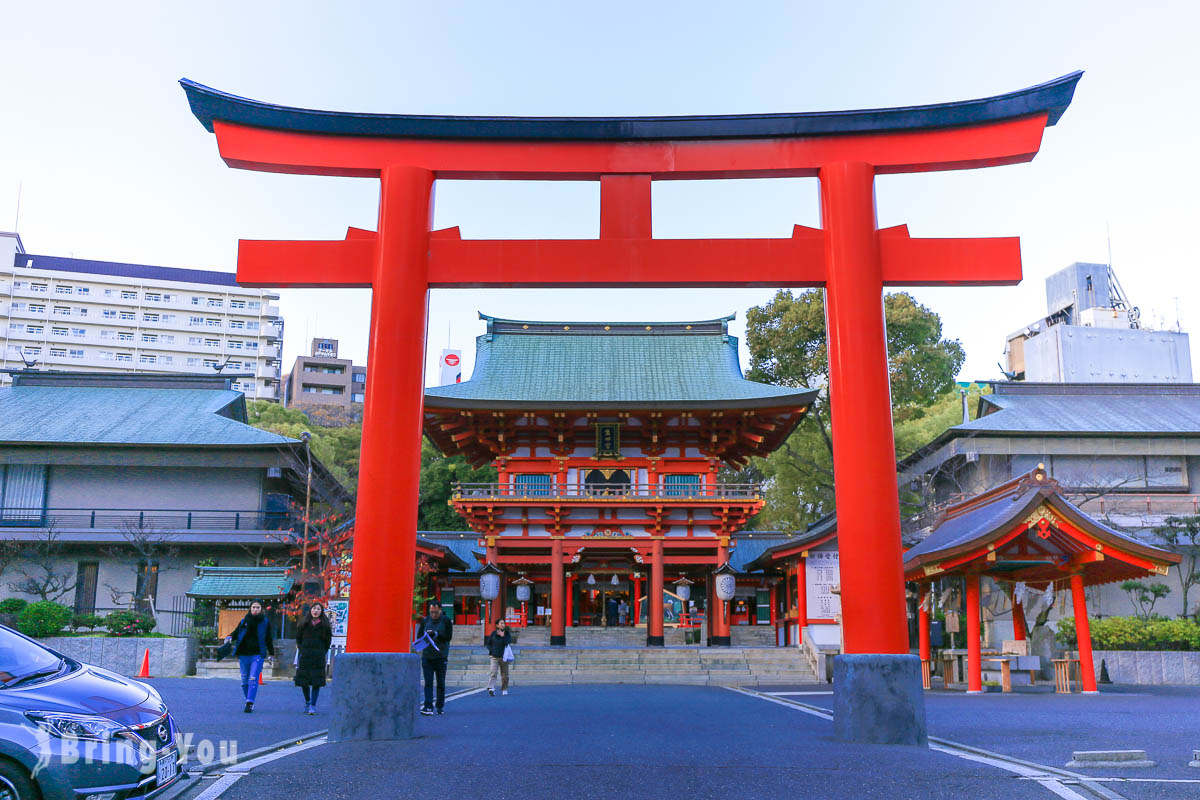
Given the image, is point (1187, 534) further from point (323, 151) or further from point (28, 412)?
point (28, 412)

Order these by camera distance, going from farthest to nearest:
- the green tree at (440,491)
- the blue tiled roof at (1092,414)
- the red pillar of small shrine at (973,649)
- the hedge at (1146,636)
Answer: the green tree at (440,491)
the blue tiled roof at (1092,414)
the hedge at (1146,636)
the red pillar of small shrine at (973,649)

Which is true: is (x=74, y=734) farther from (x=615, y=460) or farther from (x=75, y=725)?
(x=615, y=460)

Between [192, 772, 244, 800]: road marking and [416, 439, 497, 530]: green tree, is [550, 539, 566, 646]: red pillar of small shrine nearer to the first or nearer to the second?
[416, 439, 497, 530]: green tree

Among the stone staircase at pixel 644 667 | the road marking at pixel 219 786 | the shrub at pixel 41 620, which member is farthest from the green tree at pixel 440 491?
the road marking at pixel 219 786

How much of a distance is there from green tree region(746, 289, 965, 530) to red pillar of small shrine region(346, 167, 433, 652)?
2957 cm

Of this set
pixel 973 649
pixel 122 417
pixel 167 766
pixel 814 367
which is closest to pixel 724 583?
pixel 973 649

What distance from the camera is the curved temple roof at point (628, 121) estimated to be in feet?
35.1

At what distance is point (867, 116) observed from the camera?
35.4 feet

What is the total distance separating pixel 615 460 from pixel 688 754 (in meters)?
23.2

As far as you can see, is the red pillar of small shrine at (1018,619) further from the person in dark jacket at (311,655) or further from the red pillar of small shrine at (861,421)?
the person in dark jacket at (311,655)

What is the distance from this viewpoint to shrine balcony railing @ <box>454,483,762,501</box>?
1200 inches

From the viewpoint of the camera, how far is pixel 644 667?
25281 mm

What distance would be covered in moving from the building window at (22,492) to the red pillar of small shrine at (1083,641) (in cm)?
2908

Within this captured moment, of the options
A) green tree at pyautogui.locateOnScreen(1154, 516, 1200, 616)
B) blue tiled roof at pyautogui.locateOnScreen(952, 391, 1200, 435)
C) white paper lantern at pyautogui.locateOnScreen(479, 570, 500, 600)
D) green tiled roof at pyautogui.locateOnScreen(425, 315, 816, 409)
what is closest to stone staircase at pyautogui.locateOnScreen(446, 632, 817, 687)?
white paper lantern at pyautogui.locateOnScreen(479, 570, 500, 600)
